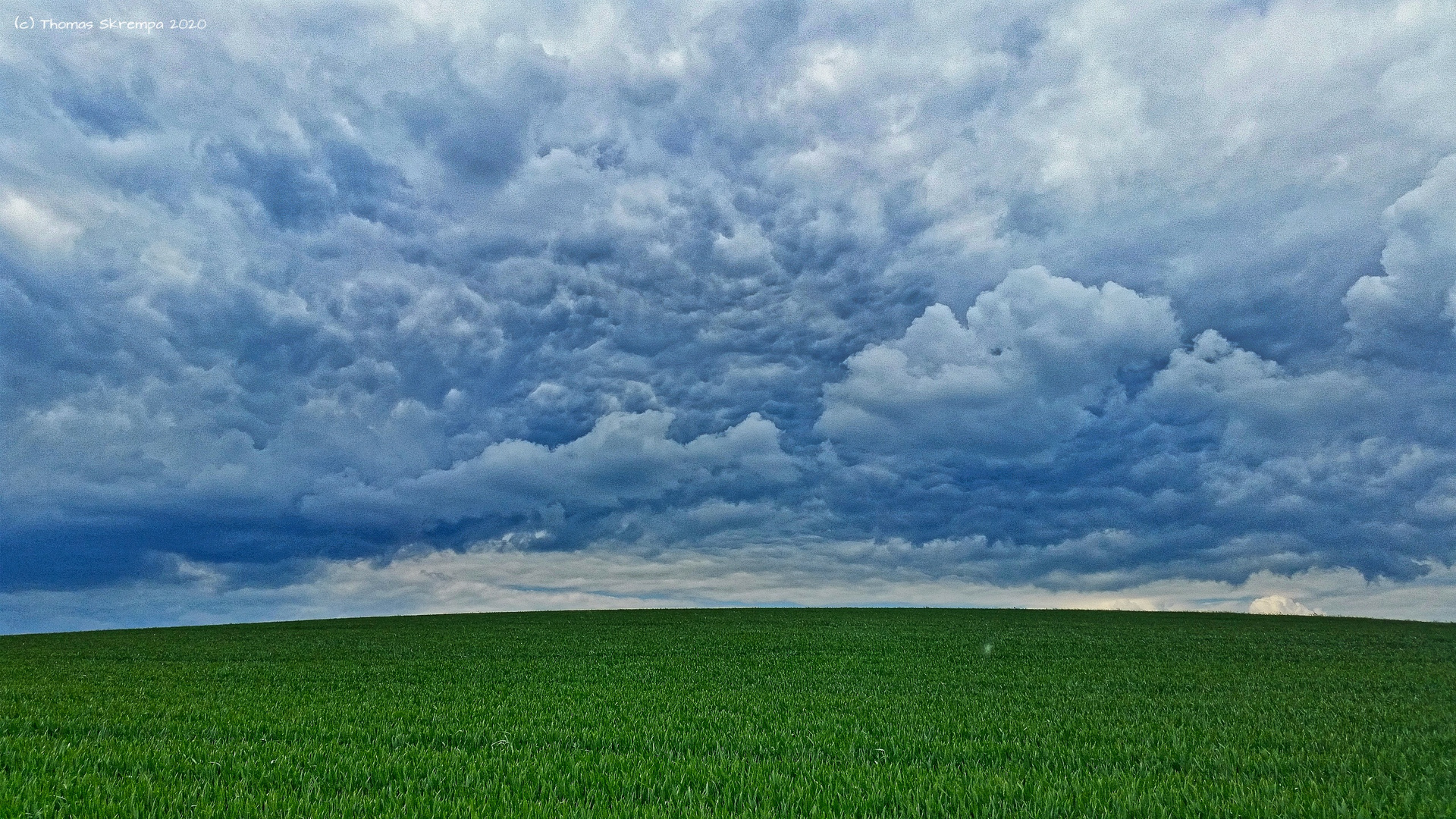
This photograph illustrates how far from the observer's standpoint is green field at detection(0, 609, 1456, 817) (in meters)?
8.55

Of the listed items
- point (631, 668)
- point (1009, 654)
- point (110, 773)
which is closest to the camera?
point (110, 773)

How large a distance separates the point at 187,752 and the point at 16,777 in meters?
1.96

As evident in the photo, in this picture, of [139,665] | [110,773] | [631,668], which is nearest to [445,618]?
[139,665]

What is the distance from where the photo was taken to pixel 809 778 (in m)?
9.44

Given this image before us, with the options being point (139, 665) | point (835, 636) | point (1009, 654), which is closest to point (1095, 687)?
point (1009, 654)

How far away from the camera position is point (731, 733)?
12625 millimetres

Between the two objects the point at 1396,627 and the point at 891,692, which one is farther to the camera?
the point at 1396,627

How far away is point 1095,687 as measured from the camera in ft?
66.3

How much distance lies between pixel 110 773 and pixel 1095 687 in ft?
65.8

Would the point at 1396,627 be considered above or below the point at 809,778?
below

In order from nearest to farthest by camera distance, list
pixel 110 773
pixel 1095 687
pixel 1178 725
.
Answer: pixel 110 773 < pixel 1178 725 < pixel 1095 687

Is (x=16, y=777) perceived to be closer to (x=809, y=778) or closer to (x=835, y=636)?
(x=809, y=778)

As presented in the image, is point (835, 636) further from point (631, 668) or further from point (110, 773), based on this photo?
point (110, 773)

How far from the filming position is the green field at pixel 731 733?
8547mm
